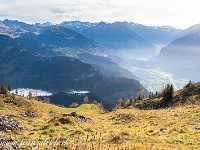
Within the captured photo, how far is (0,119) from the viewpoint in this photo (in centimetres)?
3544

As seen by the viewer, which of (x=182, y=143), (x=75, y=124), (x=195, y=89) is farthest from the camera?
(x=195, y=89)

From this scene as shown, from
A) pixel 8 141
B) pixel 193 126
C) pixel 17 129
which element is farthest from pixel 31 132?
pixel 193 126

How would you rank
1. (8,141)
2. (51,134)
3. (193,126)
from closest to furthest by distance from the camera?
(8,141)
(51,134)
(193,126)

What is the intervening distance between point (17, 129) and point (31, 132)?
5.69ft

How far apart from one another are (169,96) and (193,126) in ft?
172

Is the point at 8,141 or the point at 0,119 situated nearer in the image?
the point at 8,141

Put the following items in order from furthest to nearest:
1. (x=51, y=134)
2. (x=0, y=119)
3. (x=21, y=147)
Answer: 1. (x=0, y=119)
2. (x=51, y=134)
3. (x=21, y=147)

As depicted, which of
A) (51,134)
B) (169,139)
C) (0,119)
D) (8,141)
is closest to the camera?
(8,141)

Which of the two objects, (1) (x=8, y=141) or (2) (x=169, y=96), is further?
(2) (x=169, y=96)

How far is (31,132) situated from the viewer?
113 feet

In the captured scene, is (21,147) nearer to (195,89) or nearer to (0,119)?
(0,119)

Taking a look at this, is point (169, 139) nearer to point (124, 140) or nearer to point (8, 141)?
point (124, 140)

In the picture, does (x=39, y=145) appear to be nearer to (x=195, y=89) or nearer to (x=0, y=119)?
(x=0, y=119)

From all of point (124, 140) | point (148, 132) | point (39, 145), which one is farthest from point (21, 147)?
point (148, 132)
